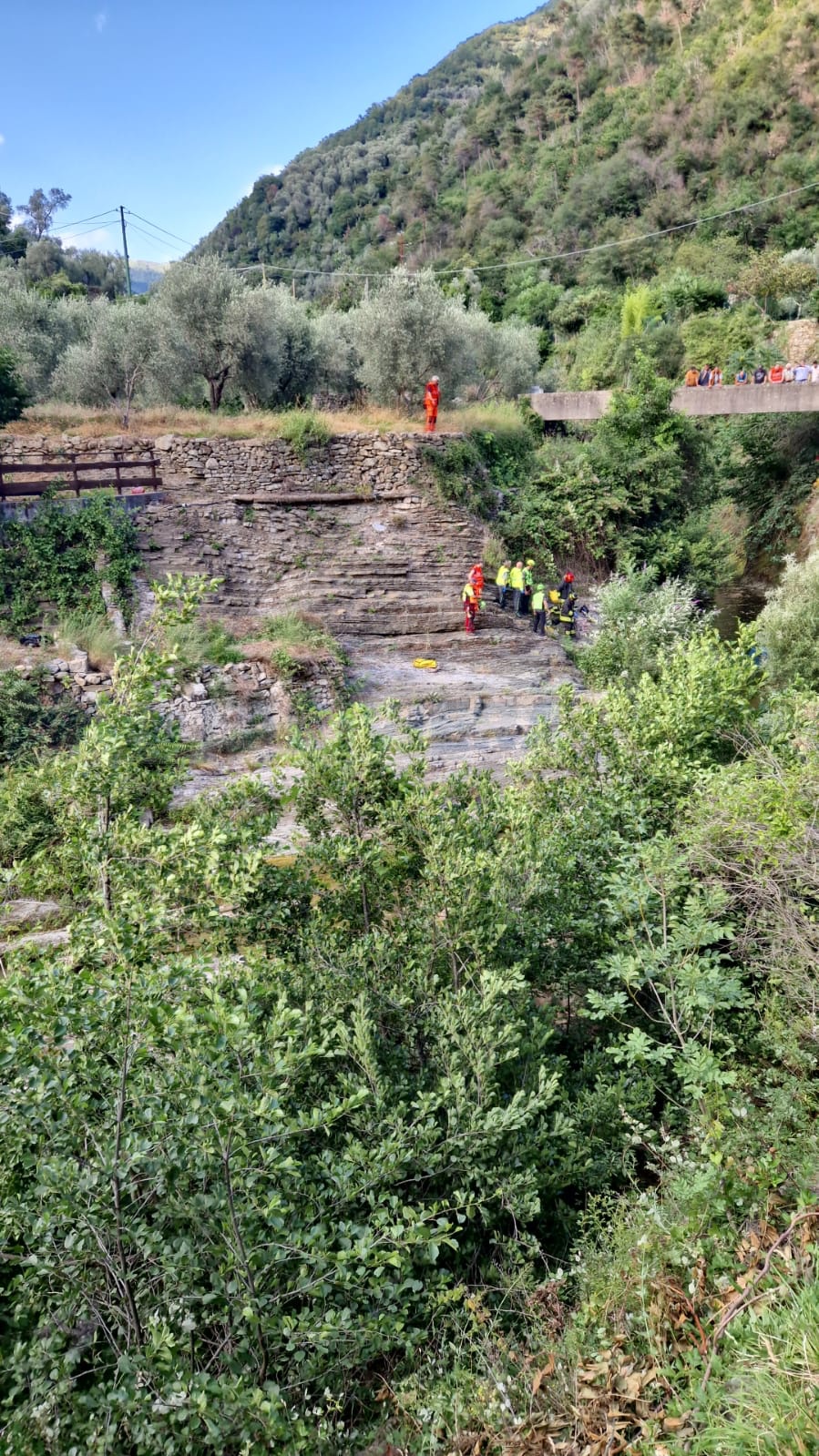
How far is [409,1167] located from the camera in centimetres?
383

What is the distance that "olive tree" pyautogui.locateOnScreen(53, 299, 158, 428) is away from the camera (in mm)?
19453

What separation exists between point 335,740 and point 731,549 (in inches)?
876

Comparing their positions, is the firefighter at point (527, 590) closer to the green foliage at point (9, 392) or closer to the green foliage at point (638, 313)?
the green foliage at point (9, 392)

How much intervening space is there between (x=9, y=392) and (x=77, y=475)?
3.04m

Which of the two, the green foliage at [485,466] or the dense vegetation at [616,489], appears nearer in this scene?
the green foliage at [485,466]

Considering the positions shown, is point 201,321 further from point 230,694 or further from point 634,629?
point 634,629

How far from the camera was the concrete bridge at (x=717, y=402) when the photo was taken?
19391 mm

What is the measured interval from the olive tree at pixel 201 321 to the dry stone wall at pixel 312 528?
3346mm

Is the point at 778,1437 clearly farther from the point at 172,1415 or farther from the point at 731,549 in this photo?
the point at 731,549

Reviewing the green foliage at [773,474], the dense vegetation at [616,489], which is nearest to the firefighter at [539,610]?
the dense vegetation at [616,489]

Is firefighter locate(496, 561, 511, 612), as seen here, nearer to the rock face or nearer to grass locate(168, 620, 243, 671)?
the rock face

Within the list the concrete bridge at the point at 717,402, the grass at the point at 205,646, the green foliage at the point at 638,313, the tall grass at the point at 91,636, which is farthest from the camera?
the green foliage at the point at 638,313

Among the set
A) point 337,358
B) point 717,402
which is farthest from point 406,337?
point 717,402

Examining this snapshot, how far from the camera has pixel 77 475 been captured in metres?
15.4
